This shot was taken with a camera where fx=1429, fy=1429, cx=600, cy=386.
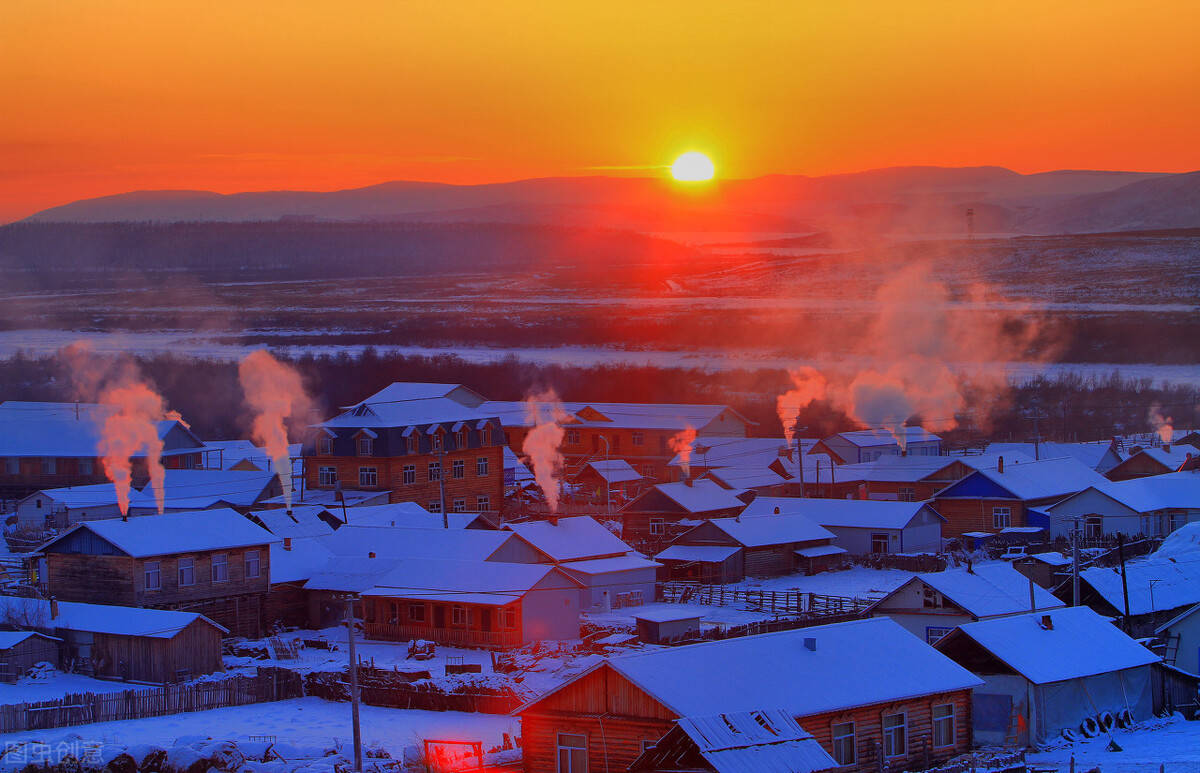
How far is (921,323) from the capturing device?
127 m

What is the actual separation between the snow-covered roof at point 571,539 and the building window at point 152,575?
32.3 feet

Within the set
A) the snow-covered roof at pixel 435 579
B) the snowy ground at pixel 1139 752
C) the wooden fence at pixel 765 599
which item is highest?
the snow-covered roof at pixel 435 579

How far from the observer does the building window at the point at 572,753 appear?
21016mm

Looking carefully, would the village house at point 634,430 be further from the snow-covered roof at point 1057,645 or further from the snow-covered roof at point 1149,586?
the snow-covered roof at point 1057,645

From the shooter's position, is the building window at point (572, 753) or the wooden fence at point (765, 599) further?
the wooden fence at point (765, 599)

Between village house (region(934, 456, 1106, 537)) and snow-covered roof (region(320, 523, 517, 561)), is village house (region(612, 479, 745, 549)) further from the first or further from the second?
snow-covered roof (region(320, 523, 517, 561))

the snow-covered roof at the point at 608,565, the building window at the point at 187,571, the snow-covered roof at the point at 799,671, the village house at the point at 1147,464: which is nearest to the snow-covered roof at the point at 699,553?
the snow-covered roof at the point at 608,565

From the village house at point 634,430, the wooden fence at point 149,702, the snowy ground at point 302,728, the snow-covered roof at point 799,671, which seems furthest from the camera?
the village house at point 634,430

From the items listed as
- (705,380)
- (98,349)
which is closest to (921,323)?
(705,380)

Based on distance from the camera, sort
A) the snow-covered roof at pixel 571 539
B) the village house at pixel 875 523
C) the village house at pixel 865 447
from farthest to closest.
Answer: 1. the village house at pixel 865 447
2. the village house at pixel 875 523
3. the snow-covered roof at pixel 571 539

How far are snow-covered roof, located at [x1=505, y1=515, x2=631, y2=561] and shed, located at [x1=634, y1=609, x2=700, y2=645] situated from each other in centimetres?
626

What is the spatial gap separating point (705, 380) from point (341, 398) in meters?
26.7

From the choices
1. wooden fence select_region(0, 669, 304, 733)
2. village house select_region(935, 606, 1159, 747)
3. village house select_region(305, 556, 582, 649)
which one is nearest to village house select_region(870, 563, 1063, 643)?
village house select_region(935, 606, 1159, 747)

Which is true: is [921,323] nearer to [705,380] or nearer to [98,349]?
[705,380]
